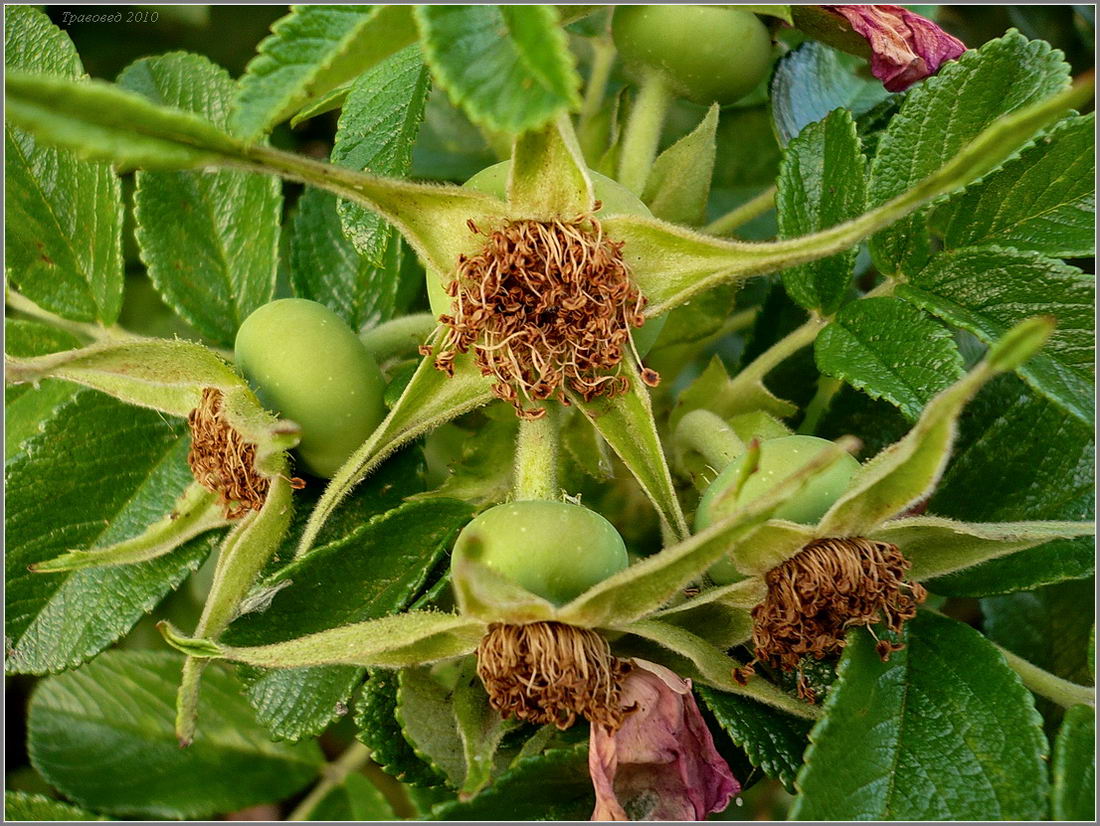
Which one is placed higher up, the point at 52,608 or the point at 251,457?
the point at 251,457

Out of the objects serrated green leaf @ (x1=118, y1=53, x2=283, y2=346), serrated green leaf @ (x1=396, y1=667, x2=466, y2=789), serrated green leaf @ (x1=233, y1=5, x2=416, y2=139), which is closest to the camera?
serrated green leaf @ (x1=233, y1=5, x2=416, y2=139)

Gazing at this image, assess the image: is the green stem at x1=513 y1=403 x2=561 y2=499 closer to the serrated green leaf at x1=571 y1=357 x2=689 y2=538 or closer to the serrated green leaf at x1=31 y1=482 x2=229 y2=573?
the serrated green leaf at x1=571 y1=357 x2=689 y2=538

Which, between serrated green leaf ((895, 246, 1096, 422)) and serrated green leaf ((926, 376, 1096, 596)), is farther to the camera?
serrated green leaf ((926, 376, 1096, 596))

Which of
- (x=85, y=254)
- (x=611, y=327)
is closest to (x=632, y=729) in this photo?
(x=611, y=327)

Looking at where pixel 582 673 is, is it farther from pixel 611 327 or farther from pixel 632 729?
pixel 611 327

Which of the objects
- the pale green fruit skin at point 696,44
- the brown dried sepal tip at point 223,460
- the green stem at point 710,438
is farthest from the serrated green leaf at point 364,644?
the pale green fruit skin at point 696,44

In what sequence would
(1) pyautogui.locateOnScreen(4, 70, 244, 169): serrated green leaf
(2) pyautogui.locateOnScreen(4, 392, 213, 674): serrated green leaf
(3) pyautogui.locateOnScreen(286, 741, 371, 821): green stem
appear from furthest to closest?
(3) pyautogui.locateOnScreen(286, 741, 371, 821): green stem
(2) pyautogui.locateOnScreen(4, 392, 213, 674): serrated green leaf
(1) pyautogui.locateOnScreen(4, 70, 244, 169): serrated green leaf

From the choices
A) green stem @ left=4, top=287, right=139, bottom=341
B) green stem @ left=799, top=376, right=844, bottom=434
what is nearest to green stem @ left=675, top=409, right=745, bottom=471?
green stem @ left=799, top=376, right=844, bottom=434
